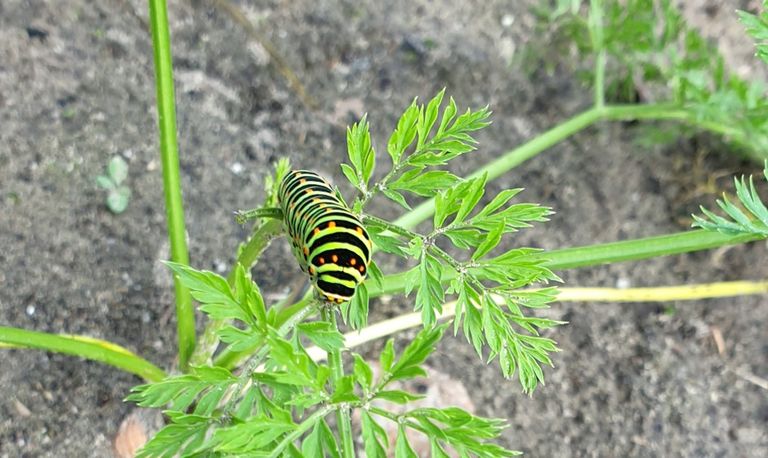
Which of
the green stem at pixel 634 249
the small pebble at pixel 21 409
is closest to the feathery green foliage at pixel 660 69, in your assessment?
the green stem at pixel 634 249

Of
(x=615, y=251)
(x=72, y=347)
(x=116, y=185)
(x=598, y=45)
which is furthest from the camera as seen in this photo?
(x=598, y=45)

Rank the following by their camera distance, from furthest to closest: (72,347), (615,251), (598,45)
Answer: (598,45) → (615,251) → (72,347)

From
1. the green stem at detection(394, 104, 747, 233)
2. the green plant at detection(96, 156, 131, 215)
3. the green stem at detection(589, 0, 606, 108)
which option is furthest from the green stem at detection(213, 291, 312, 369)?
the green stem at detection(589, 0, 606, 108)

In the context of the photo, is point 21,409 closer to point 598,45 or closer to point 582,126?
point 582,126

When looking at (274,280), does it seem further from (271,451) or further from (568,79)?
(568,79)

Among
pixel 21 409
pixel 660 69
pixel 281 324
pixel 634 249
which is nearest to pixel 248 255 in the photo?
pixel 281 324

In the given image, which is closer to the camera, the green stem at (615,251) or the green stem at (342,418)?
the green stem at (342,418)

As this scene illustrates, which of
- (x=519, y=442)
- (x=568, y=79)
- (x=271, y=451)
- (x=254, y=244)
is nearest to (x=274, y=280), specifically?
(x=254, y=244)

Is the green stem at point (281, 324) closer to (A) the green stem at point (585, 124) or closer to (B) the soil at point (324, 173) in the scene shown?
(B) the soil at point (324, 173)
